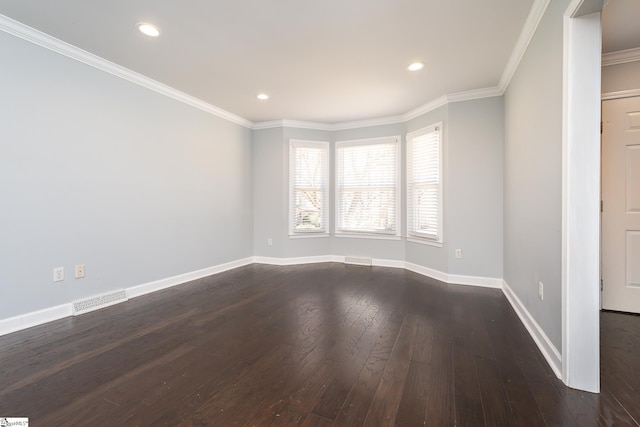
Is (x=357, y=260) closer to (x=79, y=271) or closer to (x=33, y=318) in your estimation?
(x=79, y=271)

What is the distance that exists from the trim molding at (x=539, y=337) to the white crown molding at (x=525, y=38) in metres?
2.35

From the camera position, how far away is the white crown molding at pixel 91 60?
7.65ft

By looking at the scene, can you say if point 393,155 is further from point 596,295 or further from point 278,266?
point 596,295

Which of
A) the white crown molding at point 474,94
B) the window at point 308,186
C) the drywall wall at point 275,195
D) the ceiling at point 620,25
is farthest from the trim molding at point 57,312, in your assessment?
the ceiling at point 620,25

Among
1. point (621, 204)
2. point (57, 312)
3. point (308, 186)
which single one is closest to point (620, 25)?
point (621, 204)

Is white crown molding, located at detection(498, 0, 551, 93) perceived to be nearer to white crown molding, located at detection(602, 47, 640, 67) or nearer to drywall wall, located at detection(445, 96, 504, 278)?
drywall wall, located at detection(445, 96, 504, 278)

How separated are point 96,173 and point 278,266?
2865 mm

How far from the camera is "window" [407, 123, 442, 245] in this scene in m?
4.04

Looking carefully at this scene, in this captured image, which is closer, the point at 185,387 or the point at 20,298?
the point at 185,387

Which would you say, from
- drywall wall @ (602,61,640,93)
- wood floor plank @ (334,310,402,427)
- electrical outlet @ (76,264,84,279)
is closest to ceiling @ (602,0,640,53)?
drywall wall @ (602,61,640,93)

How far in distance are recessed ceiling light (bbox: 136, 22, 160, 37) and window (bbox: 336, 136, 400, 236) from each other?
131 inches

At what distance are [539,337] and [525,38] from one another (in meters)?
→ 2.48

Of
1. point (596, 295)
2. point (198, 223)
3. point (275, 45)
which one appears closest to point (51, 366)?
point (198, 223)

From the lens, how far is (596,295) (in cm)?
156
